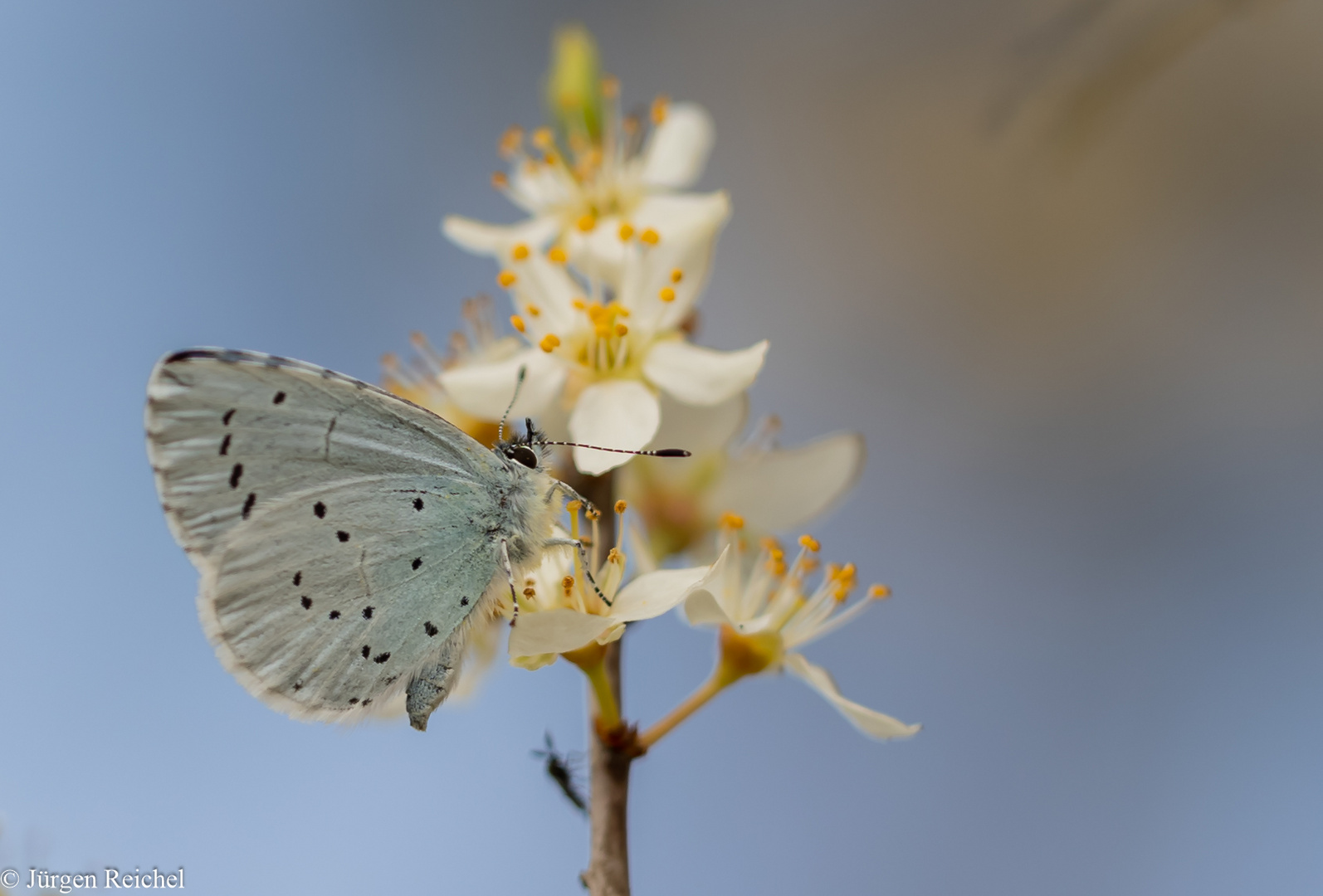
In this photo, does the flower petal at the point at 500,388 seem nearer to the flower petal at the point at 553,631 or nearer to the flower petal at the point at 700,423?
the flower petal at the point at 700,423

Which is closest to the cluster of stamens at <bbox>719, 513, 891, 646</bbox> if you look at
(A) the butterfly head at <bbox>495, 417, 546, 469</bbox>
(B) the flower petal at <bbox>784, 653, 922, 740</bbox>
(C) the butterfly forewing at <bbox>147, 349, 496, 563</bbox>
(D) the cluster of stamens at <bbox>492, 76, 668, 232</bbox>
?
(B) the flower petal at <bbox>784, 653, 922, 740</bbox>

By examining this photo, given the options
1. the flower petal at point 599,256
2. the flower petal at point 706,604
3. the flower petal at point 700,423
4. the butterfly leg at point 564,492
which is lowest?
the flower petal at point 706,604

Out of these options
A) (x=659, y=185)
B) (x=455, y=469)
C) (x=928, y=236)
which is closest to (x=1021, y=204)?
(x=928, y=236)

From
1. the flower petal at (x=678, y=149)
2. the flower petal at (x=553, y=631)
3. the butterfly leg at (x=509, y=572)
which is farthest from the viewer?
the flower petal at (x=678, y=149)

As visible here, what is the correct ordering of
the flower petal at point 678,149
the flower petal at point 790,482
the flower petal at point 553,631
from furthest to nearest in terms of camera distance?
1. the flower petal at point 678,149
2. the flower petal at point 790,482
3. the flower petal at point 553,631

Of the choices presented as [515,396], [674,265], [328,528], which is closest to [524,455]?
[515,396]

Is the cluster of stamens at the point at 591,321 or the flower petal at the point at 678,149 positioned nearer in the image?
the cluster of stamens at the point at 591,321

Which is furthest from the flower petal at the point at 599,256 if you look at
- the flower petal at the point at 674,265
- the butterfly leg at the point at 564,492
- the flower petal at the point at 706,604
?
the flower petal at the point at 706,604
